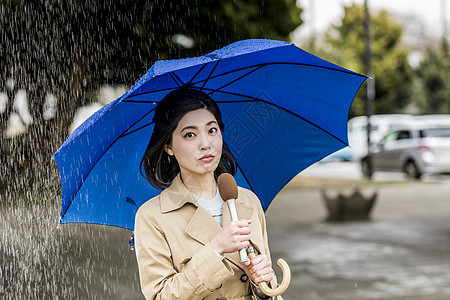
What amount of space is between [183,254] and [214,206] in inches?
9.9

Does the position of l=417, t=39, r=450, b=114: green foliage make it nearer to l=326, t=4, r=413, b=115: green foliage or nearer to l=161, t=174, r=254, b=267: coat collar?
l=326, t=4, r=413, b=115: green foliage

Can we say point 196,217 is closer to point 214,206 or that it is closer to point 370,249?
point 214,206

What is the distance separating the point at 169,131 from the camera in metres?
2.51

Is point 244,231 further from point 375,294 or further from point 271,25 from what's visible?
point 271,25

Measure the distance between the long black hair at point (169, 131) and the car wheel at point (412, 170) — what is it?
59.1 ft

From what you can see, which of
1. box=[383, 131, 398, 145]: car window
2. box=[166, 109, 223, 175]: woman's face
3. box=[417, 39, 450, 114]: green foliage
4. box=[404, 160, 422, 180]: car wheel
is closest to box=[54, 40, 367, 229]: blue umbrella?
box=[166, 109, 223, 175]: woman's face

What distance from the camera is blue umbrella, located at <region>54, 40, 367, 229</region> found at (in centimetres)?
257

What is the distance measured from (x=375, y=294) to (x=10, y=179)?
7756 mm

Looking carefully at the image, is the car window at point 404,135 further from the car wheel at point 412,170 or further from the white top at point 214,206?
the white top at point 214,206

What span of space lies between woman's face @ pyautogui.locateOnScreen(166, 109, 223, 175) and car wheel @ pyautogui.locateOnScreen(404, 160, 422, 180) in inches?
717

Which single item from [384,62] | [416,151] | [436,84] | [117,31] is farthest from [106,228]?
[436,84]

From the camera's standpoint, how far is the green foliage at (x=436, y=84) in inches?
1753

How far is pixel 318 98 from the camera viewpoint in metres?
3.06

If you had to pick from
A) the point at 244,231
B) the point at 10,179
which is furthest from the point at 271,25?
the point at 244,231
